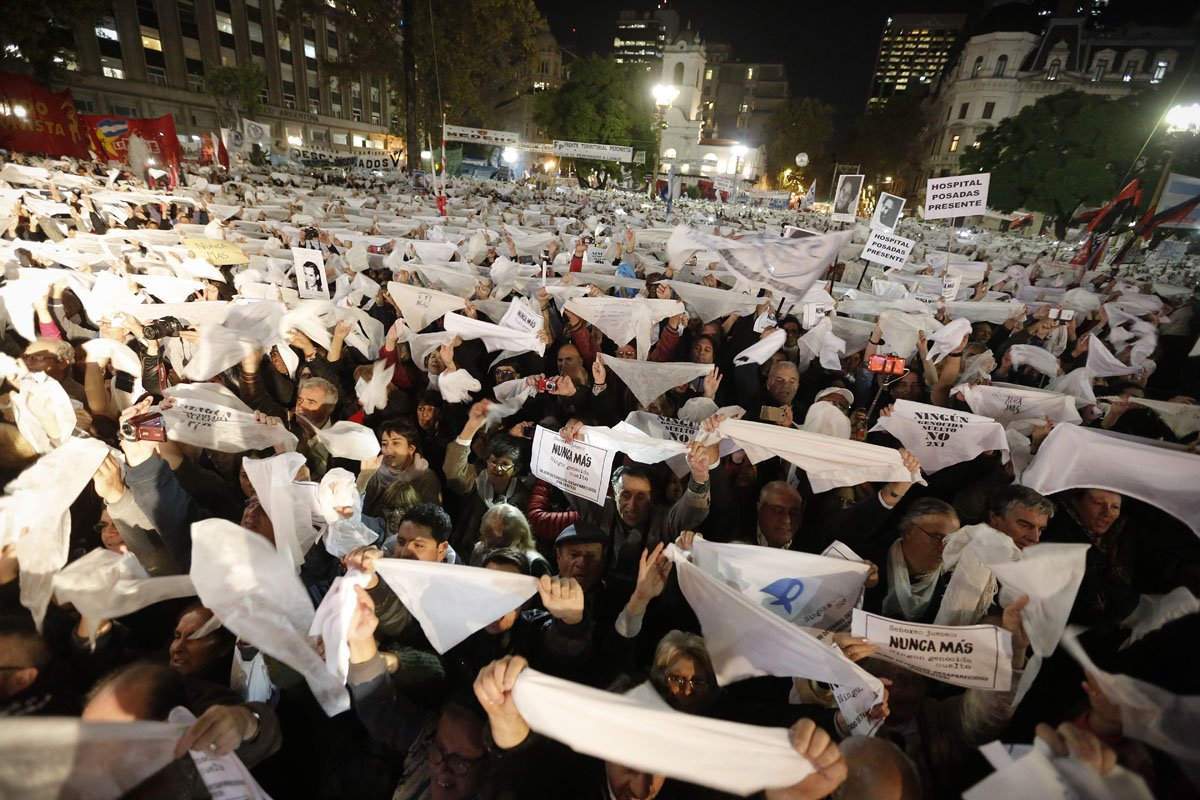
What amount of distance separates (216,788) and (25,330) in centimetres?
518

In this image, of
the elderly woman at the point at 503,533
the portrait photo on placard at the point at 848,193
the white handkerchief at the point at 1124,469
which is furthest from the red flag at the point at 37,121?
the white handkerchief at the point at 1124,469

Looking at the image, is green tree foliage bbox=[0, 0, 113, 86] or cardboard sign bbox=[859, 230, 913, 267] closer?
cardboard sign bbox=[859, 230, 913, 267]

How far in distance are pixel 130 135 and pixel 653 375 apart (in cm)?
2219

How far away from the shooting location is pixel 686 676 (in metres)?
2.10

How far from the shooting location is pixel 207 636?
2.12 meters

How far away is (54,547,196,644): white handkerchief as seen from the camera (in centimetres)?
195

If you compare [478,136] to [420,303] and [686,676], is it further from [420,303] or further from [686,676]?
[686,676]

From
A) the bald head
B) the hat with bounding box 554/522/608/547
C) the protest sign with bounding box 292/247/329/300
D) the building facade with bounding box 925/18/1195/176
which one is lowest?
the hat with bounding box 554/522/608/547

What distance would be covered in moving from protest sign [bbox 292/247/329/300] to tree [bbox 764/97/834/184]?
71.3 meters

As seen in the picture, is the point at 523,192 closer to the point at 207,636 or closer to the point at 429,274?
the point at 429,274

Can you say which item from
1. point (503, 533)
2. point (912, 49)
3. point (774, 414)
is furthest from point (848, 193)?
point (912, 49)

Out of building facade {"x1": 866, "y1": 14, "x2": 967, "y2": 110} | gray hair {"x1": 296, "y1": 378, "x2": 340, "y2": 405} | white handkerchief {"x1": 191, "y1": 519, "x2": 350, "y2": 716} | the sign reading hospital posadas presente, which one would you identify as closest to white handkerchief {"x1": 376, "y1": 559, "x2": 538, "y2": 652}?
white handkerchief {"x1": 191, "y1": 519, "x2": 350, "y2": 716}

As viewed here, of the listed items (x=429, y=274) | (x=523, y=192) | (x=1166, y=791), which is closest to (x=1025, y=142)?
(x=523, y=192)

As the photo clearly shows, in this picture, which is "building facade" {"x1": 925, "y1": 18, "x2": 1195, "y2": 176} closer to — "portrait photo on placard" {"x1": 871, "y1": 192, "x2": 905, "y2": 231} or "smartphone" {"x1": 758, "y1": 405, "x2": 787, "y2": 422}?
"portrait photo on placard" {"x1": 871, "y1": 192, "x2": 905, "y2": 231}
